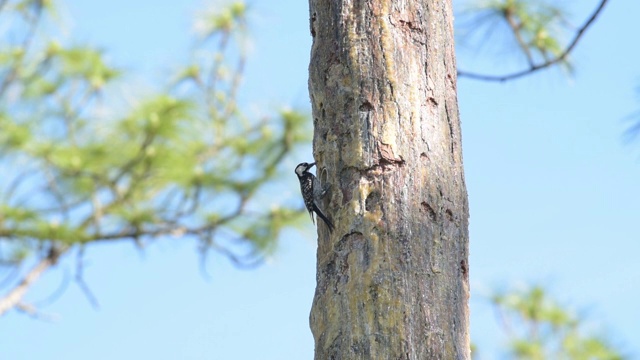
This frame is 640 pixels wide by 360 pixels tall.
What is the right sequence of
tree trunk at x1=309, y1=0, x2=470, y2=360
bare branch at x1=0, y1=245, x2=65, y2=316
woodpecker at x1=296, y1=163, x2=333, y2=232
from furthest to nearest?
bare branch at x1=0, y1=245, x2=65, y2=316 < woodpecker at x1=296, y1=163, x2=333, y2=232 < tree trunk at x1=309, y1=0, x2=470, y2=360

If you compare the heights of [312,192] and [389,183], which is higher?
[312,192]

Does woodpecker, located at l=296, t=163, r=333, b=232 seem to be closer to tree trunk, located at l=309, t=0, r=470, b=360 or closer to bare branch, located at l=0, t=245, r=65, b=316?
tree trunk, located at l=309, t=0, r=470, b=360

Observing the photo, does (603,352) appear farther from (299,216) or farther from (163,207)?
(163,207)

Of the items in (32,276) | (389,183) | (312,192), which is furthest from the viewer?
(32,276)

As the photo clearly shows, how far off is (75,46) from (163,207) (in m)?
1.28

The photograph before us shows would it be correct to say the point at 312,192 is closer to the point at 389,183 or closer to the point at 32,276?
the point at 389,183

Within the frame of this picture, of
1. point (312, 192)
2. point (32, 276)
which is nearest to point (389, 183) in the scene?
point (312, 192)

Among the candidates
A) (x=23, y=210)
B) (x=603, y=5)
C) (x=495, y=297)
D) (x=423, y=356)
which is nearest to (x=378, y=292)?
(x=423, y=356)

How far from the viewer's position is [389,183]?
2453 mm

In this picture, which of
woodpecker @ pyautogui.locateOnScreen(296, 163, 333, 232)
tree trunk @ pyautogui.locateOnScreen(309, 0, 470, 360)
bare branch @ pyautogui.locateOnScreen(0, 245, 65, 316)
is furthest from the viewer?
bare branch @ pyautogui.locateOnScreen(0, 245, 65, 316)

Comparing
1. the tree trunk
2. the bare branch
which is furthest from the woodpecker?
the bare branch

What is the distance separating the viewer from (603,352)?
218 inches

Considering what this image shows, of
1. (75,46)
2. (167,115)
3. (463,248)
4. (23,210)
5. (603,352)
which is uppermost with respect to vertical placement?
(75,46)

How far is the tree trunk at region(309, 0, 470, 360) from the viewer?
2.30m
